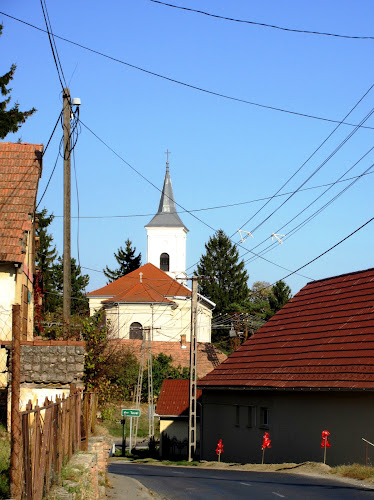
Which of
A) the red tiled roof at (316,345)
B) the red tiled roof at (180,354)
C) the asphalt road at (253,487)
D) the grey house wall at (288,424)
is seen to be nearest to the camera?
the asphalt road at (253,487)

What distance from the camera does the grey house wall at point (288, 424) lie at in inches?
938

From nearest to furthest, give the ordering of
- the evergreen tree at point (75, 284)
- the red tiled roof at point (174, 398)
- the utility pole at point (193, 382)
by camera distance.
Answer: the utility pole at point (193, 382) → the red tiled roof at point (174, 398) → the evergreen tree at point (75, 284)

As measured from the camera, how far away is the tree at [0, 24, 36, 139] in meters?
33.1

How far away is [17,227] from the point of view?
22.4 meters

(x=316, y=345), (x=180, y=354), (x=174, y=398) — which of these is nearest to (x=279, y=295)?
(x=180, y=354)

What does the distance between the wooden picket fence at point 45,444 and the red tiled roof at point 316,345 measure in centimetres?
1297

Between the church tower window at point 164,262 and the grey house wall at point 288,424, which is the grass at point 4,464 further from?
the church tower window at point 164,262

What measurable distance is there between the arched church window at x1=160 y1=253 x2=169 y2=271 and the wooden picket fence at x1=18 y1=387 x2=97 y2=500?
256 feet

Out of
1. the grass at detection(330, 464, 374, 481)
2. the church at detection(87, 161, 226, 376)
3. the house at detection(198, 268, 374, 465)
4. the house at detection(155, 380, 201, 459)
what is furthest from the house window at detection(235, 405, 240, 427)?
the church at detection(87, 161, 226, 376)

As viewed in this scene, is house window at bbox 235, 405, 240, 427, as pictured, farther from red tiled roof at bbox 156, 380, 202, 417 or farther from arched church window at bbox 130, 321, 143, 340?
arched church window at bbox 130, 321, 143, 340

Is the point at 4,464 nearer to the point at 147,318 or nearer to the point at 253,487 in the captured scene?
the point at 253,487

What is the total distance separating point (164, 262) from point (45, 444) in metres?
83.2

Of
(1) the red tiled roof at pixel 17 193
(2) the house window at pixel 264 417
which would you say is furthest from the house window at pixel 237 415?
(1) the red tiled roof at pixel 17 193

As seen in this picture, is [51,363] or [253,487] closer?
[51,363]
